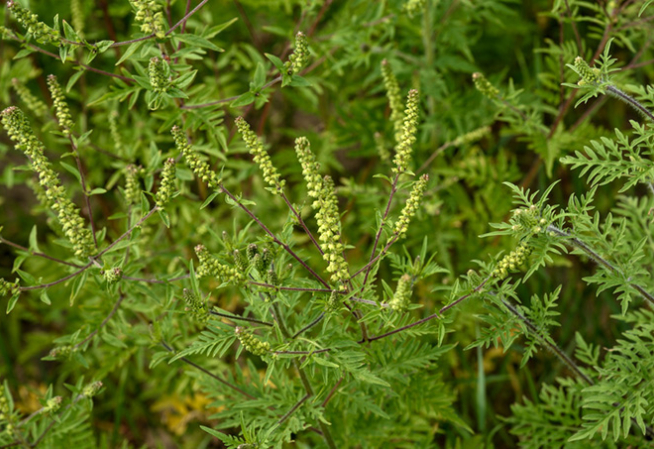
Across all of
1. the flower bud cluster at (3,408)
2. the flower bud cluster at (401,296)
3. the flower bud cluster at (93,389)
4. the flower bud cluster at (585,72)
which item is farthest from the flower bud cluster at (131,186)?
the flower bud cluster at (585,72)

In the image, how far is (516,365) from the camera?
378 cm

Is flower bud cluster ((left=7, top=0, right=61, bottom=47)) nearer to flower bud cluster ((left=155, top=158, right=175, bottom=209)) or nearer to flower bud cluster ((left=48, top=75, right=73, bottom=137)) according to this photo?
flower bud cluster ((left=48, top=75, right=73, bottom=137))

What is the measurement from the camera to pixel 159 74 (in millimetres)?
2025

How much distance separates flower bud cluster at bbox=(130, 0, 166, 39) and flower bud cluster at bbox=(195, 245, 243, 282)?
2.69ft

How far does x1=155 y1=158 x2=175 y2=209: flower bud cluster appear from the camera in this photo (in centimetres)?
207

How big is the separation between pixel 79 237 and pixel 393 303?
1.13m

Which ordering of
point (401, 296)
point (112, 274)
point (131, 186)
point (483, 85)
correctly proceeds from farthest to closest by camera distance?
point (483, 85)
point (131, 186)
point (112, 274)
point (401, 296)

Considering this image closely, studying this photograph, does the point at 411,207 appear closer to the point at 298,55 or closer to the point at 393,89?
the point at 298,55

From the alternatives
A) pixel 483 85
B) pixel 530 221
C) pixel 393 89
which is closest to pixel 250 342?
pixel 530 221

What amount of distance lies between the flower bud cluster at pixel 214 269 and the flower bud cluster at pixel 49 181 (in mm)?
609

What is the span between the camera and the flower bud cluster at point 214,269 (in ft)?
5.69

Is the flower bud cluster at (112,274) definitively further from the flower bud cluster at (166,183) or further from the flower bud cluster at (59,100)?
the flower bud cluster at (59,100)

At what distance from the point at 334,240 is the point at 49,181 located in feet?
3.45

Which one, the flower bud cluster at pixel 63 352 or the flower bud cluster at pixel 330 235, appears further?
the flower bud cluster at pixel 63 352
